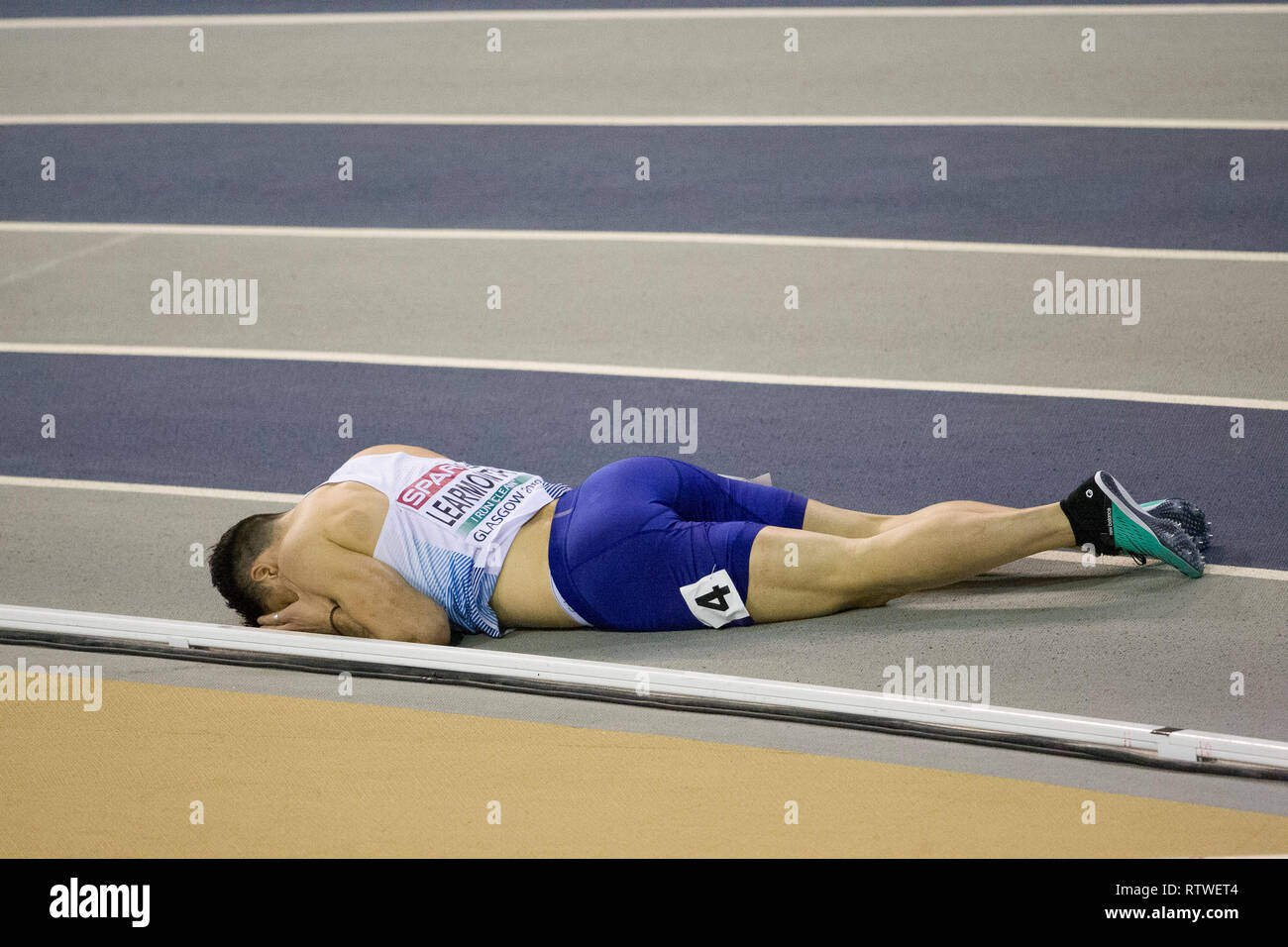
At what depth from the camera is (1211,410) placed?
4996mm

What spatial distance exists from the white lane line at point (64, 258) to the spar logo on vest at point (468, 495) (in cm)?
431

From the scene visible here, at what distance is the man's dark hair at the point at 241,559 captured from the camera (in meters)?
3.82

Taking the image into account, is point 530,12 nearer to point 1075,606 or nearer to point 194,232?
point 194,232

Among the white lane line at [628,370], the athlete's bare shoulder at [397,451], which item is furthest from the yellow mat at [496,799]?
the white lane line at [628,370]

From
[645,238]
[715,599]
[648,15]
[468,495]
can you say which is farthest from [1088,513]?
[648,15]

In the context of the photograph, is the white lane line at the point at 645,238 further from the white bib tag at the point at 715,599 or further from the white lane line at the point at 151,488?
the white bib tag at the point at 715,599

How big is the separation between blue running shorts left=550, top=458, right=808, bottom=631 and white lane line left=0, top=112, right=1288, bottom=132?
4.15 meters

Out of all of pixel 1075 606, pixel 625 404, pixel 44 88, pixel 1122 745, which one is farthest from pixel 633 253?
pixel 44 88

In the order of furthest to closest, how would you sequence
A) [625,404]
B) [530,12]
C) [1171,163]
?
[530,12]
[1171,163]
[625,404]

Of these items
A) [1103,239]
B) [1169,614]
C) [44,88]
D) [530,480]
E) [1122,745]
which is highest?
[44,88]

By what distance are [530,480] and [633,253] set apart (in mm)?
2956

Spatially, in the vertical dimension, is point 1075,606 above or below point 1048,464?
below

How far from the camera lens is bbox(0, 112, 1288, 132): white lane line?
6922mm

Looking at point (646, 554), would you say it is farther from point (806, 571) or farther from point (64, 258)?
point (64, 258)
